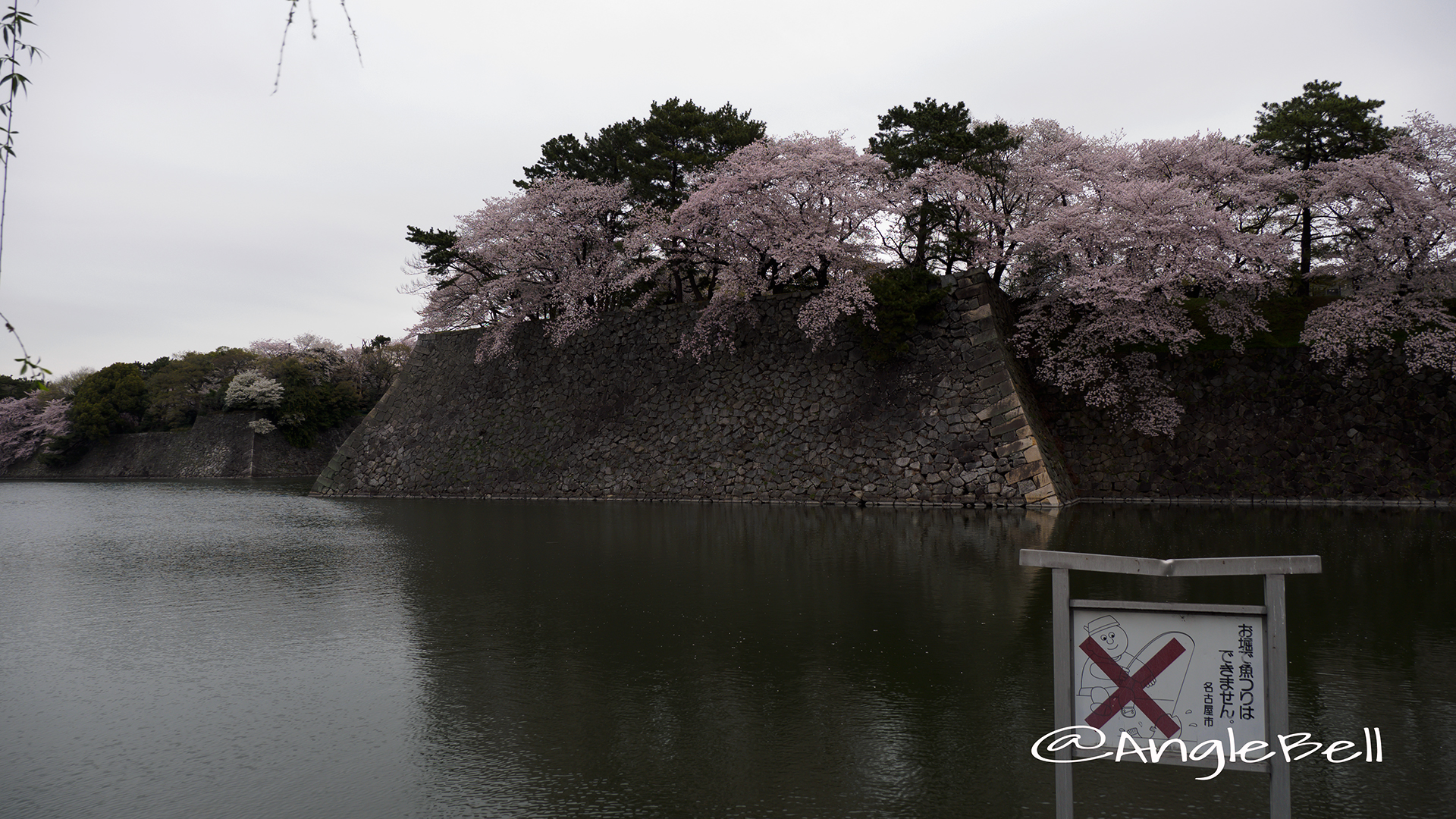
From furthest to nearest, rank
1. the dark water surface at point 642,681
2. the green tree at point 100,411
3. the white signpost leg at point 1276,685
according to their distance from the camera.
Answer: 1. the green tree at point 100,411
2. the dark water surface at point 642,681
3. the white signpost leg at point 1276,685

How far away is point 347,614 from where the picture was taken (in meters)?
7.22

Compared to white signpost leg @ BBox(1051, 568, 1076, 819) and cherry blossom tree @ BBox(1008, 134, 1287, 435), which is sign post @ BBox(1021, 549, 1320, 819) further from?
cherry blossom tree @ BBox(1008, 134, 1287, 435)

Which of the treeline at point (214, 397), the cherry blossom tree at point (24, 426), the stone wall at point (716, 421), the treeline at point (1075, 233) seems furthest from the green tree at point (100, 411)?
the treeline at point (1075, 233)

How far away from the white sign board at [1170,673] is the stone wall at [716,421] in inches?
553

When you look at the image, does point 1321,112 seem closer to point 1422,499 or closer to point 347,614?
point 1422,499

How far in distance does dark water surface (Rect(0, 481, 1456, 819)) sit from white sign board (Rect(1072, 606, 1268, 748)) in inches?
→ 33.4

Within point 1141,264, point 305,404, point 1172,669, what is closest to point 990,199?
point 1141,264

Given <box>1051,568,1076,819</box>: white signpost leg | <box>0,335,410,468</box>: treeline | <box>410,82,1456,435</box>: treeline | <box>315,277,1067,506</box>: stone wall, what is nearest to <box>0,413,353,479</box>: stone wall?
<box>0,335,410,468</box>: treeline

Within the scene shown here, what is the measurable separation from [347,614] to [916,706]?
5233 millimetres

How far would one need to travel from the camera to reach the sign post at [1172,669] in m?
Result: 2.54

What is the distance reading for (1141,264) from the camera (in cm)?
1723

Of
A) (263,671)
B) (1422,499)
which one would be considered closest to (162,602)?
(263,671)

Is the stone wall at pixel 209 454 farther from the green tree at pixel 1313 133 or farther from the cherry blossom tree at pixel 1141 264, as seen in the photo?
the green tree at pixel 1313 133

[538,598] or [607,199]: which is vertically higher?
[607,199]
